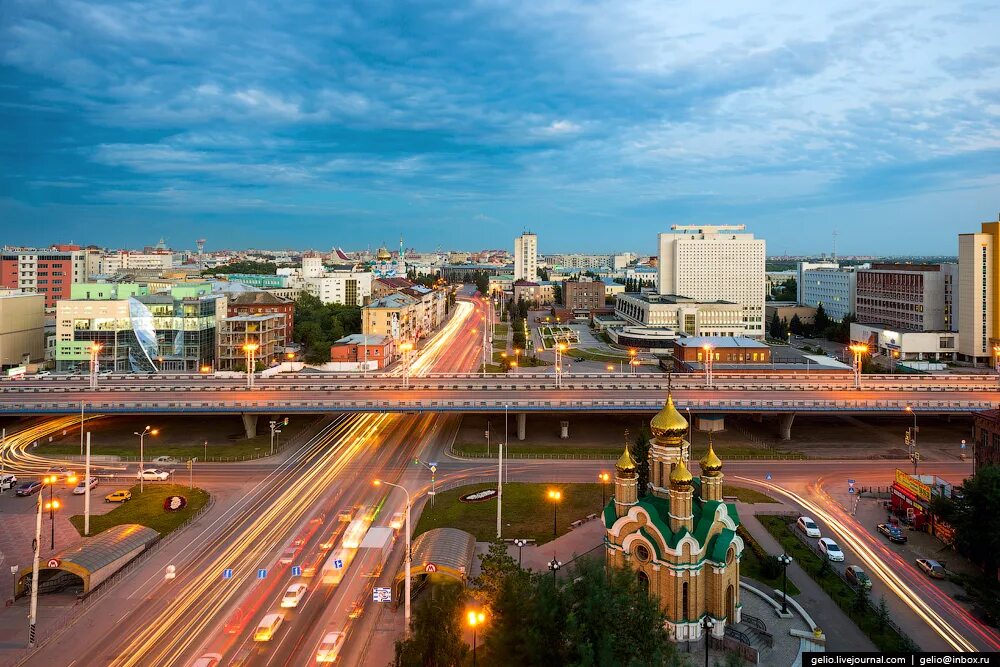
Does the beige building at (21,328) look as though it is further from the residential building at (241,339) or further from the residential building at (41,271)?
the residential building at (41,271)

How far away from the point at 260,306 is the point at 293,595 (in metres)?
87.0

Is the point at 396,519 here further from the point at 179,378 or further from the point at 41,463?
the point at 179,378

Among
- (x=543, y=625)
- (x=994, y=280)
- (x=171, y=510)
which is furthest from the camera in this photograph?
(x=994, y=280)

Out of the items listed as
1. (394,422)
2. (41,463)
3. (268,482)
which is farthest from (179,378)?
(268,482)

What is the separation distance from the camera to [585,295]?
Result: 184750 mm

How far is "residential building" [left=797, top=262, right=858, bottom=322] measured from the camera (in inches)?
5960

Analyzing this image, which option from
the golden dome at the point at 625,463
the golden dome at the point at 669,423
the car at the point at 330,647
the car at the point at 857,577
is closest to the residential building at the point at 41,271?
the car at the point at 330,647

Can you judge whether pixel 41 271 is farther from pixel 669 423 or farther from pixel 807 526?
pixel 807 526

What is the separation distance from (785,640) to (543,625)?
1257 cm

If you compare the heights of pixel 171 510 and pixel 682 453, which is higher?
pixel 682 453

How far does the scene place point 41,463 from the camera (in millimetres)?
51781

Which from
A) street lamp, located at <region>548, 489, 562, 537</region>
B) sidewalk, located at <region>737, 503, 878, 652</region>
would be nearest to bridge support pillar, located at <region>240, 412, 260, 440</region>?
street lamp, located at <region>548, 489, 562, 537</region>

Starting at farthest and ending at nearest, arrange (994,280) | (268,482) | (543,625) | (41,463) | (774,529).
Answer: (994,280) → (41,463) → (268,482) → (774,529) → (543,625)

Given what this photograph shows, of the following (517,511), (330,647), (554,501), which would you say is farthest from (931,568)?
(330,647)
